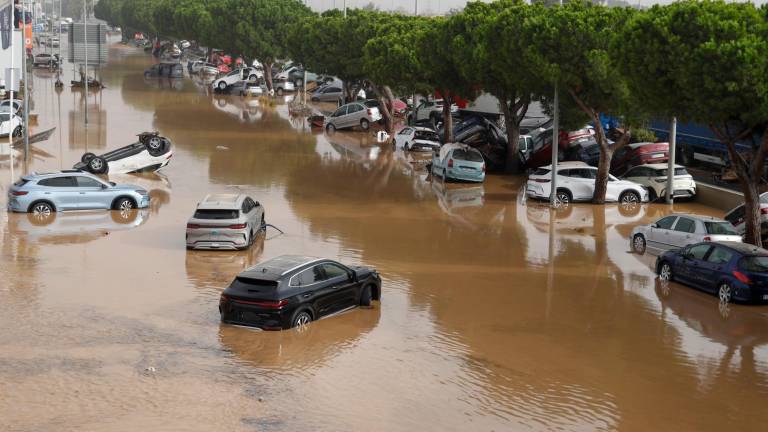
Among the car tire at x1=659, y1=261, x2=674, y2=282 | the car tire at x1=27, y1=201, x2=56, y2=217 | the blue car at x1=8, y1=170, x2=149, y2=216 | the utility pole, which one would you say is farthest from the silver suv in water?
the utility pole

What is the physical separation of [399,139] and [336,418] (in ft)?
117

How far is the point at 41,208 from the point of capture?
30.0 metres

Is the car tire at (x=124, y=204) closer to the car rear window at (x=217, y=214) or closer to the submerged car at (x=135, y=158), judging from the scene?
the car rear window at (x=217, y=214)

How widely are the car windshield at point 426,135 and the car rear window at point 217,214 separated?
78.5 ft

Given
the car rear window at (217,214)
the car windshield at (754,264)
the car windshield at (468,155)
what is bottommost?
the car rear window at (217,214)

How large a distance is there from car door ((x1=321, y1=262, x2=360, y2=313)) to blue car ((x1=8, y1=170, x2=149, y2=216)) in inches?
507

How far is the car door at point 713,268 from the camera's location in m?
21.7

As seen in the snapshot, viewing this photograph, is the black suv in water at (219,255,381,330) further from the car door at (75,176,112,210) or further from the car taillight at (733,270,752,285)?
the car door at (75,176,112,210)

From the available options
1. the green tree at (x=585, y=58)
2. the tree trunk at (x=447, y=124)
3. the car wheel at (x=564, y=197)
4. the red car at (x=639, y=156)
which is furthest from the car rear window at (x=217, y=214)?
the tree trunk at (x=447, y=124)

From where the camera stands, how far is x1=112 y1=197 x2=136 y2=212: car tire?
30.8 metres

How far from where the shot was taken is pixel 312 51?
63.7 metres

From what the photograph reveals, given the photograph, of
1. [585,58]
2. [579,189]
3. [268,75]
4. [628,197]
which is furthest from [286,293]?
[268,75]

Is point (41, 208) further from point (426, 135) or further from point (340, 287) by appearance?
point (426, 135)

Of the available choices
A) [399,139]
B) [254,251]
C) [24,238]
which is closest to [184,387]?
[254,251]
